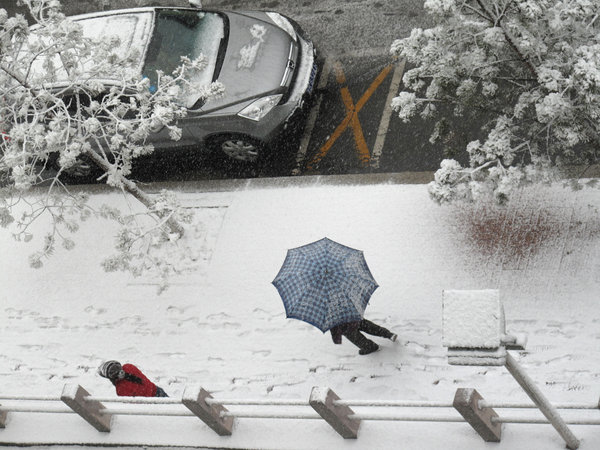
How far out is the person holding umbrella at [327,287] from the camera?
6824 millimetres

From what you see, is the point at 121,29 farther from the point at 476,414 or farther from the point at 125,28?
the point at 476,414

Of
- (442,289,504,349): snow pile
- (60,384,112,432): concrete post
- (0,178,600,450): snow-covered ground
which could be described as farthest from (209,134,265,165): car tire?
(442,289,504,349): snow pile

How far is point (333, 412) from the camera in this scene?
5617mm

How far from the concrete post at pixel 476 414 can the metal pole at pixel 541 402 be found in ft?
1.53

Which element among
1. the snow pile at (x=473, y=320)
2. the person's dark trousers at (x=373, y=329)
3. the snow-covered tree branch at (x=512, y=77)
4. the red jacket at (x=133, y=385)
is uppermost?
the snow-covered tree branch at (x=512, y=77)

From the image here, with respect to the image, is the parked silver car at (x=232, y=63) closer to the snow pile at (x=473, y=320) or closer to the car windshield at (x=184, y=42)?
the car windshield at (x=184, y=42)

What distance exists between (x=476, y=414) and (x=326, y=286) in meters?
2.02

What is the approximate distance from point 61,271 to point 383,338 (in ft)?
14.0

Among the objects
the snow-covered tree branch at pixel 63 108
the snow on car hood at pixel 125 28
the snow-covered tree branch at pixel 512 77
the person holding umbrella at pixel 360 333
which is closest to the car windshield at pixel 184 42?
the snow on car hood at pixel 125 28

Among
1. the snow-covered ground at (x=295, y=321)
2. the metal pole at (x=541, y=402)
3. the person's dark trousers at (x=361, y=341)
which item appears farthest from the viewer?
the person's dark trousers at (x=361, y=341)

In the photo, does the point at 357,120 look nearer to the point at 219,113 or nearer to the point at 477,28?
the point at 219,113

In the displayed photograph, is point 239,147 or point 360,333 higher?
point 239,147

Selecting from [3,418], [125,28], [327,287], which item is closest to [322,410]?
[327,287]

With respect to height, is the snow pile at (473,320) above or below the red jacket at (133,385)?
above
